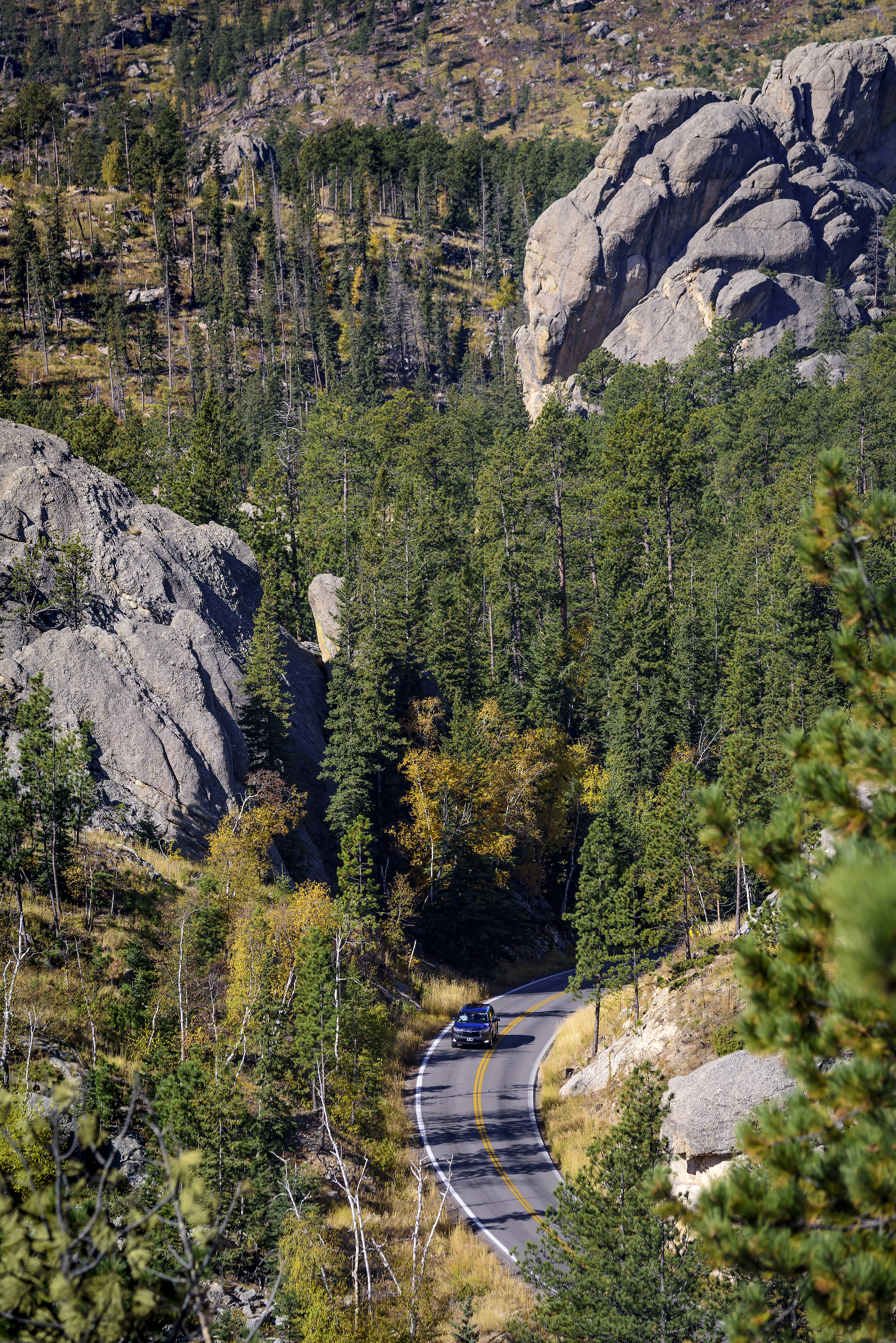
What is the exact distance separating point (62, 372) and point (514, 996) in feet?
307

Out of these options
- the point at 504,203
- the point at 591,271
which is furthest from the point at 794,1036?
the point at 504,203

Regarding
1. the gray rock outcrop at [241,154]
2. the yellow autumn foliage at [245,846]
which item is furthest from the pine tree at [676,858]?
the gray rock outcrop at [241,154]

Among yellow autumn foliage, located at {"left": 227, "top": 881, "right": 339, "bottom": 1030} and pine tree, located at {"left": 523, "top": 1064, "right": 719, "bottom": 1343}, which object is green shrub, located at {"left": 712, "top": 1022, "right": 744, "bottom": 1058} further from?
yellow autumn foliage, located at {"left": 227, "top": 881, "right": 339, "bottom": 1030}

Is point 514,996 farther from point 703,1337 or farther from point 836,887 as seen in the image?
point 836,887

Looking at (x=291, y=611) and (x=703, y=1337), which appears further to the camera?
(x=291, y=611)

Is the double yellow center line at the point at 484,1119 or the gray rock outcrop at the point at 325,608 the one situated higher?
the gray rock outcrop at the point at 325,608

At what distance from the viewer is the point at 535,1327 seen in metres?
15.3

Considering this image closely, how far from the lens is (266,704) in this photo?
38312mm

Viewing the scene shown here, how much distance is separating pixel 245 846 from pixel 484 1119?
11.7m

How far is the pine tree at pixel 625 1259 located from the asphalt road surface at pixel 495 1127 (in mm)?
4811

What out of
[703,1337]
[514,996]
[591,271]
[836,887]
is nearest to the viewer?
[836,887]

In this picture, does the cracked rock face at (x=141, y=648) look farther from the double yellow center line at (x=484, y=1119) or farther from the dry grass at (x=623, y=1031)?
the dry grass at (x=623, y=1031)

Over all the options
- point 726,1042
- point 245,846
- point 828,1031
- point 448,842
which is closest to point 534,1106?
point 726,1042

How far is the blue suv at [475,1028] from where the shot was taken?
32188 millimetres
